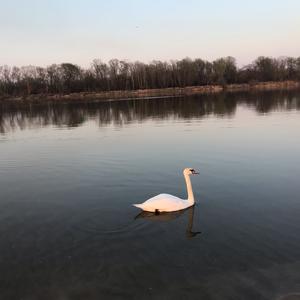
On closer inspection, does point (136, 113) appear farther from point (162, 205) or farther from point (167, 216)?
point (162, 205)

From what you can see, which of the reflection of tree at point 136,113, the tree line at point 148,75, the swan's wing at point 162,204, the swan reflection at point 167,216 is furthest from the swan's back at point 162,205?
the tree line at point 148,75

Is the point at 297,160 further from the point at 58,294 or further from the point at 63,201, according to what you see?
the point at 58,294

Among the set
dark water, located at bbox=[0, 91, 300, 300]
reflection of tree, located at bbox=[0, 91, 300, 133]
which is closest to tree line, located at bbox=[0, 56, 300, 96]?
reflection of tree, located at bbox=[0, 91, 300, 133]

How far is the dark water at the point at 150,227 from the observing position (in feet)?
20.8

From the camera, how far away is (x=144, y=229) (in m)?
8.62

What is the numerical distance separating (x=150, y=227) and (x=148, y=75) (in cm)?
12639

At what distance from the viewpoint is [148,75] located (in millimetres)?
131750

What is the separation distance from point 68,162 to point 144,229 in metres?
8.82

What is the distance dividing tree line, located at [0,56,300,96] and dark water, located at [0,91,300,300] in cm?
11111

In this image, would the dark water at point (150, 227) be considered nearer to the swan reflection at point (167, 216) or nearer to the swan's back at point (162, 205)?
the swan reflection at point (167, 216)

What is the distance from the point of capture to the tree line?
125125mm

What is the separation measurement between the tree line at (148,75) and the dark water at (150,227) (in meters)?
111

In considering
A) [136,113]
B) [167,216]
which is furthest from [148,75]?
[167,216]

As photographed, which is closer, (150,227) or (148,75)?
(150,227)
